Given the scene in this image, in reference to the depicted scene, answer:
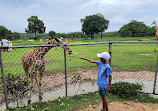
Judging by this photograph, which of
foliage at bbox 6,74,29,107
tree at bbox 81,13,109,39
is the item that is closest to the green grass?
foliage at bbox 6,74,29,107

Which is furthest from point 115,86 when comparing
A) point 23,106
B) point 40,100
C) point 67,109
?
point 23,106

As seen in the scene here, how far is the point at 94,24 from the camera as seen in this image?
55812 mm

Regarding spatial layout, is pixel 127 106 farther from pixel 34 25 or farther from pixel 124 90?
pixel 34 25

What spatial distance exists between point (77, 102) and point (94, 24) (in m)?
55.1

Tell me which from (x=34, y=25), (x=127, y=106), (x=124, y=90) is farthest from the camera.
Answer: (x=34, y=25)

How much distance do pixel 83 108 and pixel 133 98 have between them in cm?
160

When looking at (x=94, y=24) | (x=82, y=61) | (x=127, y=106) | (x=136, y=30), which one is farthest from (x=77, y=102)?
(x=136, y=30)

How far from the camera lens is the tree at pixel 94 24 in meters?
55.6

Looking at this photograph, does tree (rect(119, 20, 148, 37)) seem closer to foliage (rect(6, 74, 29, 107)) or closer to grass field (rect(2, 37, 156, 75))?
grass field (rect(2, 37, 156, 75))

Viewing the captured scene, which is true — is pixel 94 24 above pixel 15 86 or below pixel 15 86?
above

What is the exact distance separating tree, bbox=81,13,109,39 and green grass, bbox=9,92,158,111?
5340cm

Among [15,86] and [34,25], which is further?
[34,25]

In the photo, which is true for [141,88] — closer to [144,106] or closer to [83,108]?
[144,106]

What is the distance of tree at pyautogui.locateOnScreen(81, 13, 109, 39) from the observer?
182 ft
